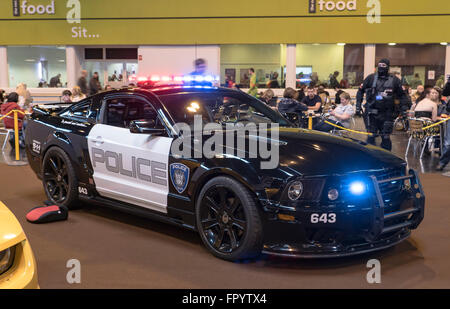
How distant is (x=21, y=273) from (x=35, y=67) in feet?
72.3

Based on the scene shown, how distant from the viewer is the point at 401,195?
15.3 ft

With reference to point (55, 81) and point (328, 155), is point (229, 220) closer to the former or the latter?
point (328, 155)

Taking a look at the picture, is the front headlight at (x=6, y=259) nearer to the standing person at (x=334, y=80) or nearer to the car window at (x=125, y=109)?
the car window at (x=125, y=109)

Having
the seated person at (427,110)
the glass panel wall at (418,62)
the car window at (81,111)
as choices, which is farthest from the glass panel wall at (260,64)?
the car window at (81,111)

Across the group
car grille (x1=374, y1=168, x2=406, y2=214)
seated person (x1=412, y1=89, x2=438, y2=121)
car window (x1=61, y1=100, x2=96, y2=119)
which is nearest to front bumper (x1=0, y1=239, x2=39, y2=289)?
car grille (x1=374, y1=168, x2=406, y2=214)

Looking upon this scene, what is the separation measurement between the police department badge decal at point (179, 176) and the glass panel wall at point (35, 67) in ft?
64.3

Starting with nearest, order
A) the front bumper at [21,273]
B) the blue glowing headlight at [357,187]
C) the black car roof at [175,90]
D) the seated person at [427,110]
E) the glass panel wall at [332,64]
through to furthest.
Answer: the front bumper at [21,273] < the blue glowing headlight at [357,187] < the black car roof at [175,90] < the seated person at [427,110] < the glass panel wall at [332,64]

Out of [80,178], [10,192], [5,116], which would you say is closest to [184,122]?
[80,178]

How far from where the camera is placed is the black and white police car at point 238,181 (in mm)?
4289

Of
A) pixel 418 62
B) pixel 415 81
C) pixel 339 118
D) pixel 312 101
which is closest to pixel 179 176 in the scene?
pixel 339 118

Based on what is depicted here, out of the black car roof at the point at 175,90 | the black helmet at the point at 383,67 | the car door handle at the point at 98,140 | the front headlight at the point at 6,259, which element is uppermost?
the black helmet at the point at 383,67

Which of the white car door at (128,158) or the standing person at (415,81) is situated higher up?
→ the standing person at (415,81)
